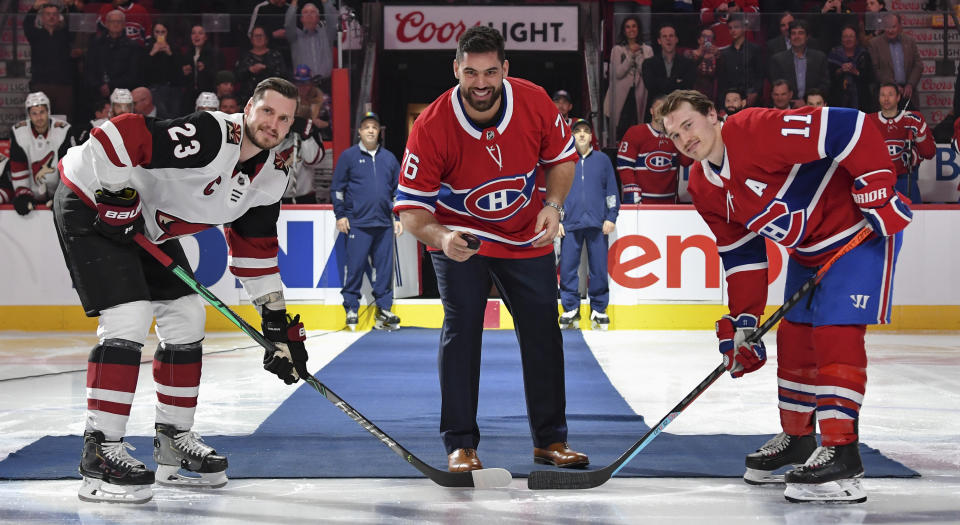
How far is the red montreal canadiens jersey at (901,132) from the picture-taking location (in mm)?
7898

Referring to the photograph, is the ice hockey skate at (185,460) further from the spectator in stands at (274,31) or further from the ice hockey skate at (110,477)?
the spectator in stands at (274,31)

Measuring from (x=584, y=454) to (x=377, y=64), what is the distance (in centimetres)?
823

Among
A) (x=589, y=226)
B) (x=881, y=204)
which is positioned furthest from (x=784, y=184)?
(x=589, y=226)

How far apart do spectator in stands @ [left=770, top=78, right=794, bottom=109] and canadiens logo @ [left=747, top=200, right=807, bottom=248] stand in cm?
518

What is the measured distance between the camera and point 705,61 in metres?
7.88

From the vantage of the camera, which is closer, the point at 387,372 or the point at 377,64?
the point at 387,372

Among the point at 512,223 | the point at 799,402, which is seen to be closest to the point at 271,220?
the point at 512,223

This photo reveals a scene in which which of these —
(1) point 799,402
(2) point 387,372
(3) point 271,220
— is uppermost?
(3) point 271,220

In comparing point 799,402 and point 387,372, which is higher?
point 799,402

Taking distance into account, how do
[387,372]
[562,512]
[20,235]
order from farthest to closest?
[20,235], [387,372], [562,512]

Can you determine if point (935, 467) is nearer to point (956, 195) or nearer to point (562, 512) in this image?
point (562, 512)

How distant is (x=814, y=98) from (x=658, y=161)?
1.24 metres

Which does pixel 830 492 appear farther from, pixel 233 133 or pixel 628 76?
pixel 628 76

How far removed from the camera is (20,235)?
298 inches
